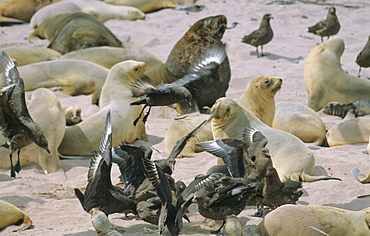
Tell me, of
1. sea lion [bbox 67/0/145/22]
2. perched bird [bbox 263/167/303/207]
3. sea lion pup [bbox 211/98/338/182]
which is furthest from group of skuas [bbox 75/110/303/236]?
sea lion [bbox 67/0/145/22]

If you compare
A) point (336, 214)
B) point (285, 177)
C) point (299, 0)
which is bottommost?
point (299, 0)

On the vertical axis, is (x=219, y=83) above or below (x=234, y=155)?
below

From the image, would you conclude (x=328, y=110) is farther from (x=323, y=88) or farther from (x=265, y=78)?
(x=265, y=78)

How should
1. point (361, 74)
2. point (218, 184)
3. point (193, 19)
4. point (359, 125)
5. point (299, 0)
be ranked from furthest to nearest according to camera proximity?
point (299, 0) → point (193, 19) → point (361, 74) → point (359, 125) → point (218, 184)

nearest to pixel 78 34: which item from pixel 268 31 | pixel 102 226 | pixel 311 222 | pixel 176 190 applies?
pixel 268 31

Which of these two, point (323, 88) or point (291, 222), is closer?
point (291, 222)

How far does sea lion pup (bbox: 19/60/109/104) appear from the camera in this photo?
8.54 m

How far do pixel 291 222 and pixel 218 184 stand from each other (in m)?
0.56

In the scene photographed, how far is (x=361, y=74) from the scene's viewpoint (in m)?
8.95

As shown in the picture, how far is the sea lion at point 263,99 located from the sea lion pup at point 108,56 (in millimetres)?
3240

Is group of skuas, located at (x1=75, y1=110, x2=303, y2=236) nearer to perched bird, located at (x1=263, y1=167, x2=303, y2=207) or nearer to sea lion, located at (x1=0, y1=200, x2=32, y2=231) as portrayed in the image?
perched bird, located at (x1=263, y1=167, x2=303, y2=207)

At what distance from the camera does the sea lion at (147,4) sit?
1341cm

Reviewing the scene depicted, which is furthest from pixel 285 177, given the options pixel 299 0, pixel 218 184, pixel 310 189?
pixel 299 0

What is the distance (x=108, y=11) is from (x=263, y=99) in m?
7.23
